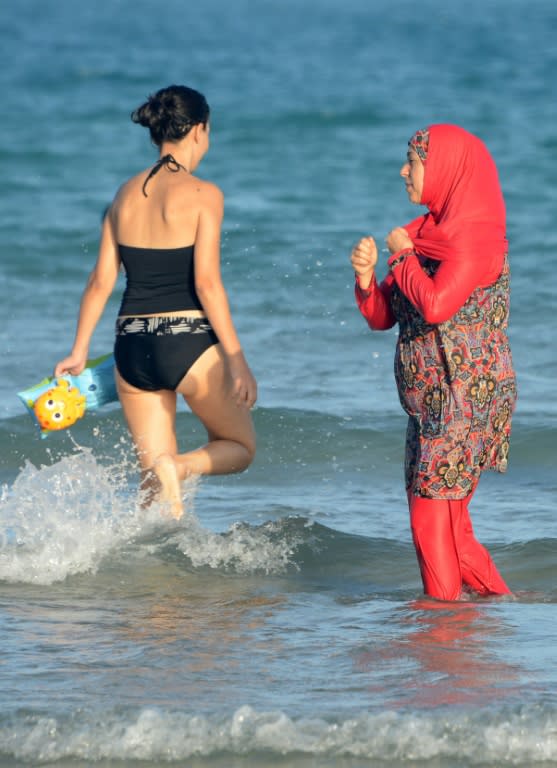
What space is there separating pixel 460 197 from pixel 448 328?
0.44 m

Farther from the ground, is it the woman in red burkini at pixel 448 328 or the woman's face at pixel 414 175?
the woman's face at pixel 414 175

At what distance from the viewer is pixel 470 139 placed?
14.2 ft

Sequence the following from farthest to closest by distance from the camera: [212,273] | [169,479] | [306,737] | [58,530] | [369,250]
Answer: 1. [58,530]
2. [169,479]
3. [212,273]
4. [369,250]
5. [306,737]

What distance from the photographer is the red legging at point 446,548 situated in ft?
14.8

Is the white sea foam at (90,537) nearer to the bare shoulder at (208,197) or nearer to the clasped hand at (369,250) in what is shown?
the bare shoulder at (208,197)

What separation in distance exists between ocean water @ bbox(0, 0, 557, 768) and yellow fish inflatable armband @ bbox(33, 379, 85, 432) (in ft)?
1.27

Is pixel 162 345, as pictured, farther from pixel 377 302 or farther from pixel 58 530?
pixel 58 530

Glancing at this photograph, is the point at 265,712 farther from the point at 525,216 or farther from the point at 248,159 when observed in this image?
the point at 248,159

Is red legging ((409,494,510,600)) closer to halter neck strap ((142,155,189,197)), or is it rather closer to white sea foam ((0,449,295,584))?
white sea foam ((0,449,295,584))

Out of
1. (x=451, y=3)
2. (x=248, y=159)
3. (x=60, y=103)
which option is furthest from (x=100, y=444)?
(x=451, y=3)

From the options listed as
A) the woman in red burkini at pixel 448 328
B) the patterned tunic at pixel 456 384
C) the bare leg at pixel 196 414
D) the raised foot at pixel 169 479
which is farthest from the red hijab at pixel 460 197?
the raised foot at pixel 169 479

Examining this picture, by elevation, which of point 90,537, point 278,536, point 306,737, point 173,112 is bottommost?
point 306,737

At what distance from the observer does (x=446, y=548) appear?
4.55m

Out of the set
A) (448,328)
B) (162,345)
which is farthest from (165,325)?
(448,328)
